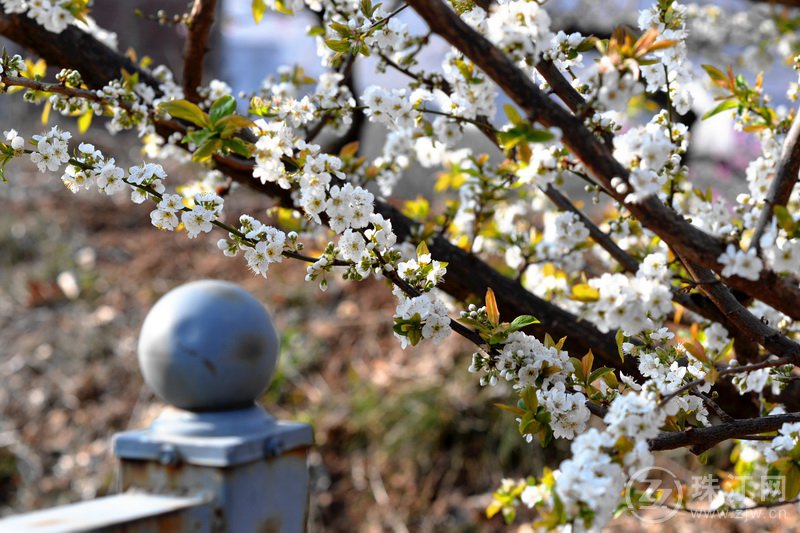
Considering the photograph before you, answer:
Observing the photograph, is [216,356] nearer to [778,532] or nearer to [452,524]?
[452,524]

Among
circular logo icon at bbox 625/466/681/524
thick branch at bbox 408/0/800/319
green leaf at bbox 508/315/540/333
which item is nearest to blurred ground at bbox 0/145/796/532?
circular logo icon at bbox 625/466/681/524

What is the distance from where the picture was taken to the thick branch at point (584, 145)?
830 millimetres

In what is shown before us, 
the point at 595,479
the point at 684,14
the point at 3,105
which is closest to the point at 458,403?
the point at 684,14

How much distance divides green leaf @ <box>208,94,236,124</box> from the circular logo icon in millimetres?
696

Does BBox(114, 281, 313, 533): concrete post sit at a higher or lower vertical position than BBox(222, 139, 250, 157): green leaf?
lower

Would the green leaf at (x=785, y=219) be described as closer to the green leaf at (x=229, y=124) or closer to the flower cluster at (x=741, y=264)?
the flower cluster at (x=741, y=264)

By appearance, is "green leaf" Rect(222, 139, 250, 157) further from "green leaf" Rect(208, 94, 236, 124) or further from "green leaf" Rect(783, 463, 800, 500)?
"green leaf" Rect(783, 463, 800, 500)

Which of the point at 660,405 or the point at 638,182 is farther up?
the point at 638,182

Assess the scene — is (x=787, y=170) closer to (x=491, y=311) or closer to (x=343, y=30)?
(x=491, y=311)

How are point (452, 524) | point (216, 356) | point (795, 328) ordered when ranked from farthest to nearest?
point (452, 524), point (795, 328), point (216, 356)

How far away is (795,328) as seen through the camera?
1677mm

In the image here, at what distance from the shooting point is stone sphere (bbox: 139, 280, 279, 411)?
1.40m

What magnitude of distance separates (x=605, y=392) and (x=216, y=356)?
0.68 m

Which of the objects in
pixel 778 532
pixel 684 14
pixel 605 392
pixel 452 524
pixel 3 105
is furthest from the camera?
pixel 3 105
